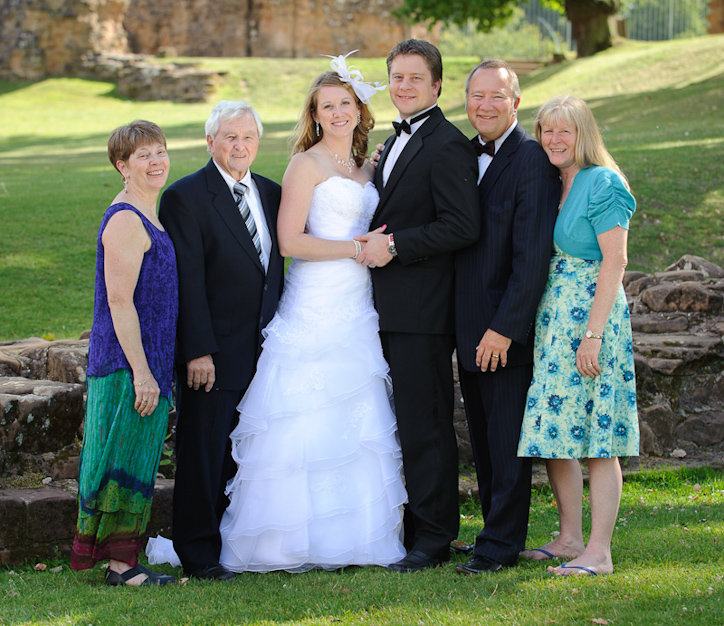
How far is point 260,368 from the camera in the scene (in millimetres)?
4367

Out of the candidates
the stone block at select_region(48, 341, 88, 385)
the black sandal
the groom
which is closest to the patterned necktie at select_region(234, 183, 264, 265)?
the groom

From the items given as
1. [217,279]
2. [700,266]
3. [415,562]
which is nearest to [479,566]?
[415,562]

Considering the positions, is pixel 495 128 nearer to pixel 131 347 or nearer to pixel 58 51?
pixel 131 347

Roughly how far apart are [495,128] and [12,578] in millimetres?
3271

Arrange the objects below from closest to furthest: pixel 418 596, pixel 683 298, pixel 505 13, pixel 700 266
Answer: pixel 418 596, pixel 683 298, pixel 700 266, pixel 505 13

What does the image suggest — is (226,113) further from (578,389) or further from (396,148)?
(578,389)

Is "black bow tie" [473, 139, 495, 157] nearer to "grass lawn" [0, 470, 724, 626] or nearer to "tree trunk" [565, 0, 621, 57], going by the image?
"grass lawn" [0, 470, 724, 626]

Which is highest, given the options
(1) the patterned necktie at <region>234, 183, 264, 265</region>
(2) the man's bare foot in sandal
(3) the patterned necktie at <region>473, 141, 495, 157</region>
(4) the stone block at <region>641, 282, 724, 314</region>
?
(3) the patterned necktie at <region>473, 141, 495, 157</region>

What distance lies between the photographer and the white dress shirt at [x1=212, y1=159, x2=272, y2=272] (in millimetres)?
4365

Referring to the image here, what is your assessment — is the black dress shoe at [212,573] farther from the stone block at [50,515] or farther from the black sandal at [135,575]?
the stone block at [50,515]

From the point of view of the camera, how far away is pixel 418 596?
3.77 meters

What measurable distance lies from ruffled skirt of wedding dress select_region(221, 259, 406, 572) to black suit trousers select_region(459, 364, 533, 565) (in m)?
0.48

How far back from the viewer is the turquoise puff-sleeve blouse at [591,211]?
12.9ft

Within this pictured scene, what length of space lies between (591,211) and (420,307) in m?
0.95
